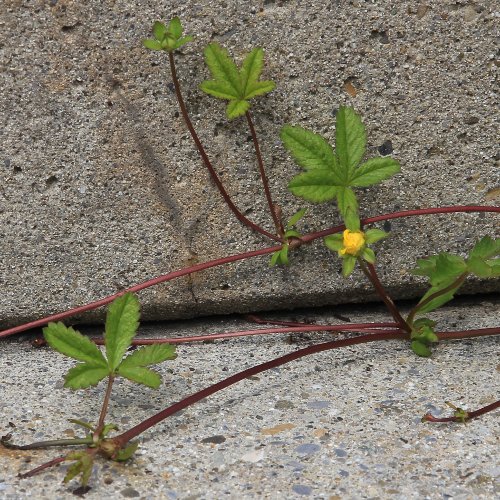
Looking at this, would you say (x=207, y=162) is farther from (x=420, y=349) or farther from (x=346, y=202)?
(x=420, y=349)

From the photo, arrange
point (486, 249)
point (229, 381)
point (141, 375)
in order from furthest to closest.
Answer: point (486, 249) → point (229, 381) → point (141, 375)

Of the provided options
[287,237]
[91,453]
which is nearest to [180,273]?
[287,237]

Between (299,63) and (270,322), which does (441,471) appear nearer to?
(270,322)

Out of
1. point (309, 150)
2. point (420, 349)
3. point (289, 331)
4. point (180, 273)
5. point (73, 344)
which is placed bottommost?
point (73, 344)

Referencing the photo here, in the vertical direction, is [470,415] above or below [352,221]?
below

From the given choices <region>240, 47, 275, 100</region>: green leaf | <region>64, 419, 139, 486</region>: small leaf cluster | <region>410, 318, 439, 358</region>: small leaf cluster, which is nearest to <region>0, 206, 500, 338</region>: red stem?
<region>410, 318, 439, 358</region>: small leaf cluster

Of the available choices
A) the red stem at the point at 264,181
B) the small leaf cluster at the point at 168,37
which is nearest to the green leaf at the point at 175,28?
the small leaf cluster at the point at 168,37

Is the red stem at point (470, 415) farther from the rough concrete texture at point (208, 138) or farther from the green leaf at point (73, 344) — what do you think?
the green leaf at point (73, 344)
